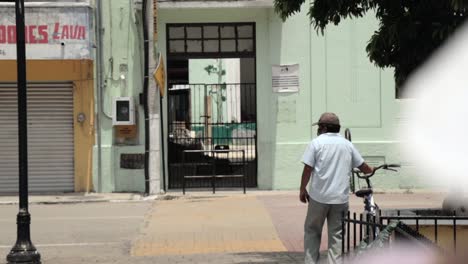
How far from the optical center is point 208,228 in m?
11.2

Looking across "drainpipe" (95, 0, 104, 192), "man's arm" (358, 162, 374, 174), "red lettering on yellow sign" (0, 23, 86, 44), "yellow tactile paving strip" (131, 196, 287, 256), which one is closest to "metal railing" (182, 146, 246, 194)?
"yellow tactile paving strip" (131, 196, 287, 256)

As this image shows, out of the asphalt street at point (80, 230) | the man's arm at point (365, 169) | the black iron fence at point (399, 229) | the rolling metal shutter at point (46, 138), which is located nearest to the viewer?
the black iron fence at point (399, 229)

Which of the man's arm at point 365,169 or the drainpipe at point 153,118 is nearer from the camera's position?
the man's arm at point 365,169

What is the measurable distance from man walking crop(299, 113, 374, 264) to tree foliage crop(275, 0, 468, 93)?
0.88 metres

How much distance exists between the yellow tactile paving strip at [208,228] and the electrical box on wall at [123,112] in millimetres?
2170

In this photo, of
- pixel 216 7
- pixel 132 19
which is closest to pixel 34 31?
pixel 132 19

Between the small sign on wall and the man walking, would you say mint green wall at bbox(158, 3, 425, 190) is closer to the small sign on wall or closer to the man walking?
the small sign on wall

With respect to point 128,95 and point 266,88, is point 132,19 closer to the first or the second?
point 128,95

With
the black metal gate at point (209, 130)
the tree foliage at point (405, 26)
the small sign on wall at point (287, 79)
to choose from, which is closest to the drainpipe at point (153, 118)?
the black metal gate at point (209, 130)

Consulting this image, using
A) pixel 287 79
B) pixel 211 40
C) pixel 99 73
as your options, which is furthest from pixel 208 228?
pixel 211 40

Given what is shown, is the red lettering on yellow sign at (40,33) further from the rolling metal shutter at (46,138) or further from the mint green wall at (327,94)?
the mint green wall at (327,94)

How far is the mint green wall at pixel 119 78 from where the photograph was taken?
51.8ft

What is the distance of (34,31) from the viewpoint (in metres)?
14.8

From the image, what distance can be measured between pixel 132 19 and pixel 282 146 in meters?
4.50
